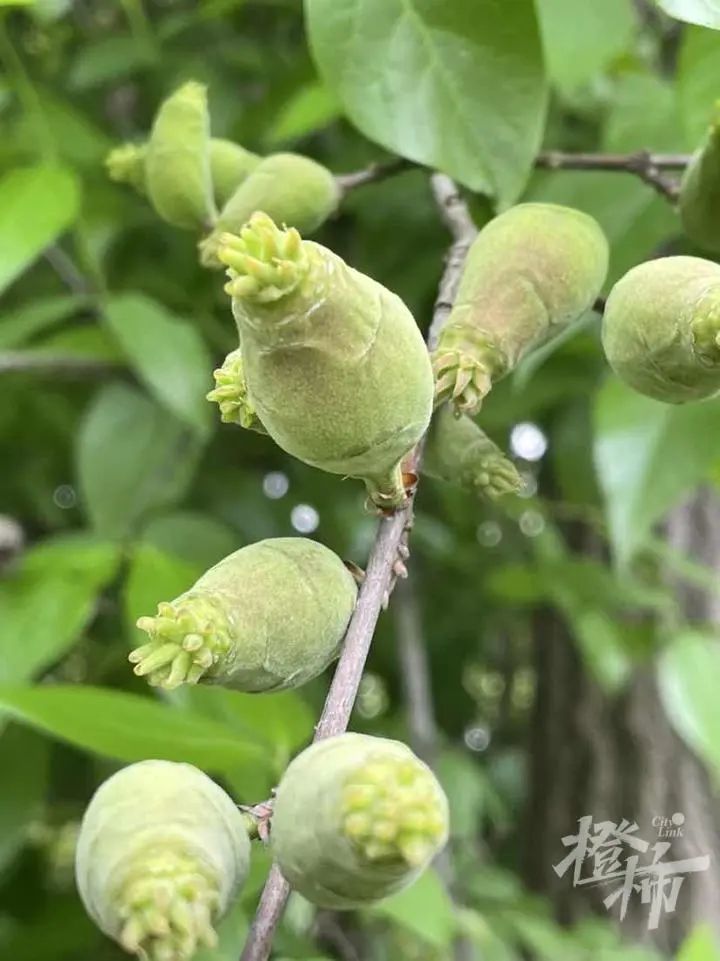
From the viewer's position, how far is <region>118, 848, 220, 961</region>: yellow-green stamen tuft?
290mm

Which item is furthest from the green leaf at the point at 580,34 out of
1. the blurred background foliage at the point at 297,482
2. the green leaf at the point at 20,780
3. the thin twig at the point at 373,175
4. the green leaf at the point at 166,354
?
the green leaf at the point at 20,780

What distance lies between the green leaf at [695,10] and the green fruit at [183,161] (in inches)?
9.2

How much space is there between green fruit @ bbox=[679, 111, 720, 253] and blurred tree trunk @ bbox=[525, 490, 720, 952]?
0.80 metres

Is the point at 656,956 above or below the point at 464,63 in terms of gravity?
below

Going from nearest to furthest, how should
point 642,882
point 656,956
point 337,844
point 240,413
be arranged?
point 337,844 < point 240,413 < point 642,882 < point 656,956

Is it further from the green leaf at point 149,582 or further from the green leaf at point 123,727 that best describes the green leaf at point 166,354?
the green leaf at point 123,727

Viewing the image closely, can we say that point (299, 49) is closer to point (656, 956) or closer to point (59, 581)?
point (59, 581)

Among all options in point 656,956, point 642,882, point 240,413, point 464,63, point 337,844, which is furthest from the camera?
point 656,956

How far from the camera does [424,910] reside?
0.76m

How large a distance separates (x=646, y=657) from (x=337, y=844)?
1039 millimetres

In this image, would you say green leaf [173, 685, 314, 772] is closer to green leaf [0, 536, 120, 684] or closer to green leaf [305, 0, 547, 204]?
green leaf [0, 536, 120, 684]

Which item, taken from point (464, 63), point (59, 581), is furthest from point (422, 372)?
point (59, 581)

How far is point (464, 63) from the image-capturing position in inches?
25.2

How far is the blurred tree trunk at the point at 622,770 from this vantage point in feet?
4.06
